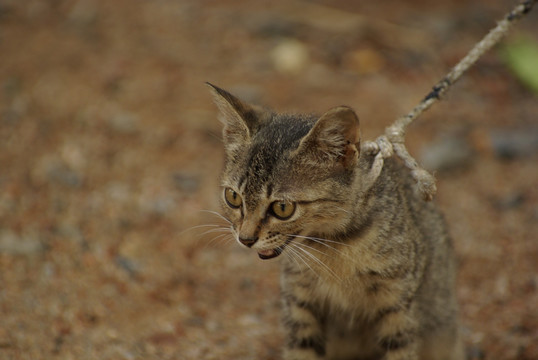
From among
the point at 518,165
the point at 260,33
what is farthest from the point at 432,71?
the point at 260,33

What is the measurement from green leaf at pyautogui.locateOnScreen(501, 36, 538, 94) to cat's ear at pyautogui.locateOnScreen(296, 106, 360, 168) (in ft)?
17.5

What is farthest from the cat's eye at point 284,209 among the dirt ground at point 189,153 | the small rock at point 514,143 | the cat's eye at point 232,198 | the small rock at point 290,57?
the small rock at point 290,57

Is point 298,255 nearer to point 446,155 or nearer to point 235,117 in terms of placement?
point 235,117

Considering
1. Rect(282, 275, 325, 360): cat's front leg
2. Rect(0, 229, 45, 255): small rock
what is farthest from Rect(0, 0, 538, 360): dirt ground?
Rect(282, 275, 325, 360): cat's front leg

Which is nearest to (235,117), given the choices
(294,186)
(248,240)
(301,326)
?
(294,186)

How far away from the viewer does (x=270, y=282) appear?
567 cm

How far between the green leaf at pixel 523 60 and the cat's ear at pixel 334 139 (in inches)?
210

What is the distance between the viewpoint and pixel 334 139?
3459 millimetres

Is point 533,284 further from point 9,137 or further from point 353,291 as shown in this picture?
point 9,137

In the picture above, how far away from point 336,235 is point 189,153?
3.39 m

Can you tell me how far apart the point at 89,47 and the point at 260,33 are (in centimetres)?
238

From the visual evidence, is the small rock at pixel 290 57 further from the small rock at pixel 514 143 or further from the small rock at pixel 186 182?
the small rock at pixel 514 143

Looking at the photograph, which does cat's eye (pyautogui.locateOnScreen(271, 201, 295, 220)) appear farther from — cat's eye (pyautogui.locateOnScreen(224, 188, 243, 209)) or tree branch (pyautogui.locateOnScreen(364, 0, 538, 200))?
tree branch (pyautogui.locateOnScreen(364, 0, 538, 200))

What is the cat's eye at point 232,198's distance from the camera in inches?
144
